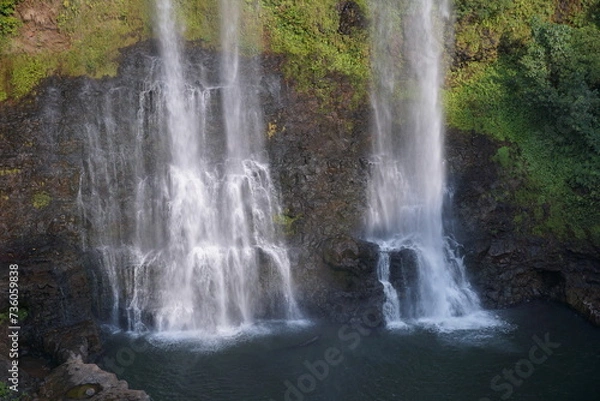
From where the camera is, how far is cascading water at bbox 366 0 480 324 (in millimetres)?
19047

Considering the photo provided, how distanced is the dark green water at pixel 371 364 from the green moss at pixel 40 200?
4359mm

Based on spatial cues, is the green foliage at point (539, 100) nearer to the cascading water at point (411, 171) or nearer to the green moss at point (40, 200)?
the cascading water at point (411, 171)

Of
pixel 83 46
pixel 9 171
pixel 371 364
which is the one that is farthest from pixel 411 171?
pixel 9 171

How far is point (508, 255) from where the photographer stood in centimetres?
1959

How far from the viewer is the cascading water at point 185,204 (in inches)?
728

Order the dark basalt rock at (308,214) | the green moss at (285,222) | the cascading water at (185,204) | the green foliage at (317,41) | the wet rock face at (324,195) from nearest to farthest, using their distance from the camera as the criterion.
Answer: the dark basalt rock at (308,214) → the cascading water at (185,204) → the wet rock face at (324,195) → the green moss at (285,222) → the green foliage at (317,41)

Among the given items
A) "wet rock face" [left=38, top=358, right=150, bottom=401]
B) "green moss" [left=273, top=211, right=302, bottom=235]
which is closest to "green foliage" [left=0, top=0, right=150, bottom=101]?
"green moss" [left=273, top=211, right=302, bottom=235]

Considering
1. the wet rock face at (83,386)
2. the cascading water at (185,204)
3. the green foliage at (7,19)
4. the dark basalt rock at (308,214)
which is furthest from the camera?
the green foliage at (7,19)

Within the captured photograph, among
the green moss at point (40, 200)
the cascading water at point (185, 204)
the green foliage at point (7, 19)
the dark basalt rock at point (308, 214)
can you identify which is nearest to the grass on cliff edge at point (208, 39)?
the green foliage at point (7, 19)

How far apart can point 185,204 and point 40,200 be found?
4.19m

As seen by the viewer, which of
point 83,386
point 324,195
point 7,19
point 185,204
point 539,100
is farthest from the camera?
point 539,100

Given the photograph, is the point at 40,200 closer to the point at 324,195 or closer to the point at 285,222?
the point at 285,222

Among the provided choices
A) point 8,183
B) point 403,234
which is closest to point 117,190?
point 8,183

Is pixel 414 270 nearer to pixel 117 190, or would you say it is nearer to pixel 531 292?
pixel 531 292
